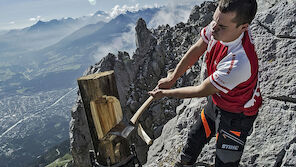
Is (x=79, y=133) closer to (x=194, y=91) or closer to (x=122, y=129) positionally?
(x=122, y=129)

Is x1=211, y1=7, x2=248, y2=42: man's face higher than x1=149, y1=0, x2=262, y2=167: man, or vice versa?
x1=211, y1=7, x2=248, y2=42: man's face

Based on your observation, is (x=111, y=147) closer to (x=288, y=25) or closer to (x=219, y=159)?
(x=219, y=159)

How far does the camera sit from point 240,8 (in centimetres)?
325

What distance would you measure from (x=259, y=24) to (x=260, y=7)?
1.80 meters

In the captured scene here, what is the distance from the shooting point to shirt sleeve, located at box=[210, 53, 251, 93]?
347 cm

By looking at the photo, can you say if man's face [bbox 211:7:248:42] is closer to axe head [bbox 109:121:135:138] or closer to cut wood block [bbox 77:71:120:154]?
cut wood block [bbox 77:71:120:154]

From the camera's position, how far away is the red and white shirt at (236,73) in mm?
3500

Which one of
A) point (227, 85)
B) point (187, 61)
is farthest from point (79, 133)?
point (227, 85)

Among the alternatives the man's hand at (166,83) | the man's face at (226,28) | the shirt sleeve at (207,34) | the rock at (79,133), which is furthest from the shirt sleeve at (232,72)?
the rock at (79,133)

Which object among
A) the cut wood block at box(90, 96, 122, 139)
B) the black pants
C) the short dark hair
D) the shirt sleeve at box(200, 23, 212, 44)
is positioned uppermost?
the short dark hair

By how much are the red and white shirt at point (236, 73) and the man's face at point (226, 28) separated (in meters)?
0.16

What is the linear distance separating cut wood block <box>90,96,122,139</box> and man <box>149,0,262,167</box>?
104cm

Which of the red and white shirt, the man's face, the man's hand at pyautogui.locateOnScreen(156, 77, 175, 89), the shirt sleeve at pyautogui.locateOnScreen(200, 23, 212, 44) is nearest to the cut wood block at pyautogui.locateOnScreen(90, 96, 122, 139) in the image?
the man's hand at pyautogui.locateOnScreen(156, 77, 175, 89)

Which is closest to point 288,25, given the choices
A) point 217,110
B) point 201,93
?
point 217,110
